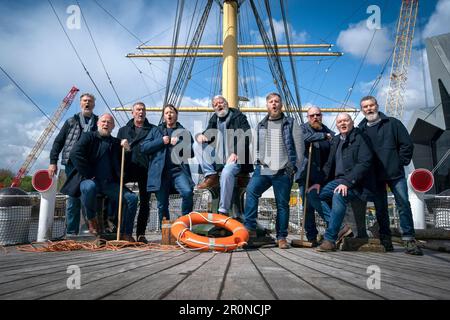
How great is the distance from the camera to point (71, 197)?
4.14 meters

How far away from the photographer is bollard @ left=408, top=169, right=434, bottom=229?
5363 millimetres

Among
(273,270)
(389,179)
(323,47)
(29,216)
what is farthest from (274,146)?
(323,47)

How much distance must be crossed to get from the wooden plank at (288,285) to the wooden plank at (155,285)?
0.38 meters

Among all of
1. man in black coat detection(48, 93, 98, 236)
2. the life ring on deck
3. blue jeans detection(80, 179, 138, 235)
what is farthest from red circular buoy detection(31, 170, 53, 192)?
the life ring on deck

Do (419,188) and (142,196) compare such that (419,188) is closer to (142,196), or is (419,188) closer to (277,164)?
(277,164)

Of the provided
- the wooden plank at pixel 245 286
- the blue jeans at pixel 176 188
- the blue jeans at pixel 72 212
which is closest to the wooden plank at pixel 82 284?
the wooden plank at pixel 245 286

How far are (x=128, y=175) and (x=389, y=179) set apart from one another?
3426 millimetres

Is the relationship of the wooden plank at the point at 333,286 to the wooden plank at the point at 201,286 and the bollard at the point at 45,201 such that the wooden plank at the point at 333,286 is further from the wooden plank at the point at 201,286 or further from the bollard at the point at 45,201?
the bollard at the point at 45,201

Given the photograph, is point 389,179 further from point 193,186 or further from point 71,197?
point 71,197

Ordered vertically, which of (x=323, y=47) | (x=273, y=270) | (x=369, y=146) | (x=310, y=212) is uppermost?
(x=323, y=47)

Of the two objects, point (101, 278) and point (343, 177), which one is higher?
point (343, 177)

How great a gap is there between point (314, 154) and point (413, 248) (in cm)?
155

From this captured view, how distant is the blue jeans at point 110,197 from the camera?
3.78m
